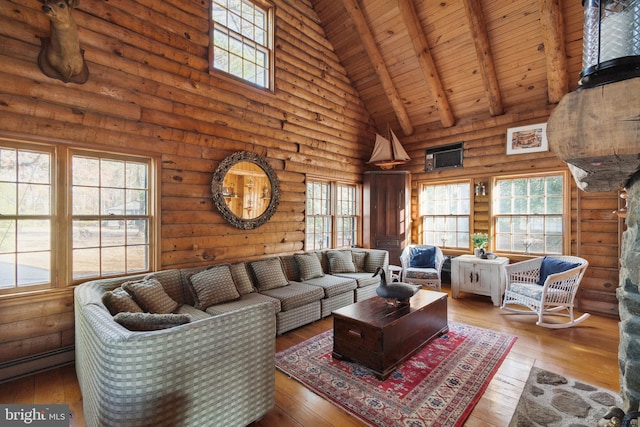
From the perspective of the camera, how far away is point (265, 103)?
4.62 m

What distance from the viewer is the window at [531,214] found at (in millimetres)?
4988

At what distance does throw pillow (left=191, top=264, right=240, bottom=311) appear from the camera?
3.28 meters

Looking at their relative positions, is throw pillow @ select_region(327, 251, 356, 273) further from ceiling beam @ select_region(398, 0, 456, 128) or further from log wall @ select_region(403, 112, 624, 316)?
ceiling beam @ select_region(398, 0, 456, 128)

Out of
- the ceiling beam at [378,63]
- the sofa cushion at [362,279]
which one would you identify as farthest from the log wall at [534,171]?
the sofa cushion at [362,279]

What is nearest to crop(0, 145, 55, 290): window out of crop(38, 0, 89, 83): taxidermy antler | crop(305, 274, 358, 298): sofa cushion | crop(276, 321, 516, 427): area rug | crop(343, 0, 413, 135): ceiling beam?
crop(38, 0, 89, 83): taxidermy antler

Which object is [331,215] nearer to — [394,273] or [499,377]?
[394,273]

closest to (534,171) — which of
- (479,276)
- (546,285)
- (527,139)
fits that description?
(527,139)

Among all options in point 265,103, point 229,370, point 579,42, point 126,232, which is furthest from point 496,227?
point 126,232

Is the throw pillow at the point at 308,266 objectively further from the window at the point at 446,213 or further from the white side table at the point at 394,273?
the window at the point at 446,213

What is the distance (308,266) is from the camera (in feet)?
15.2

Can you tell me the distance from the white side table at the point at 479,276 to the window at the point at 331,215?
214cm

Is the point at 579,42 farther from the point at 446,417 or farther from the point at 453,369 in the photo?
the point at 446,417

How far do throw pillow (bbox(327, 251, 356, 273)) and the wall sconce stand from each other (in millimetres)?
4083

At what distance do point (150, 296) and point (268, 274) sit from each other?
1.59m
